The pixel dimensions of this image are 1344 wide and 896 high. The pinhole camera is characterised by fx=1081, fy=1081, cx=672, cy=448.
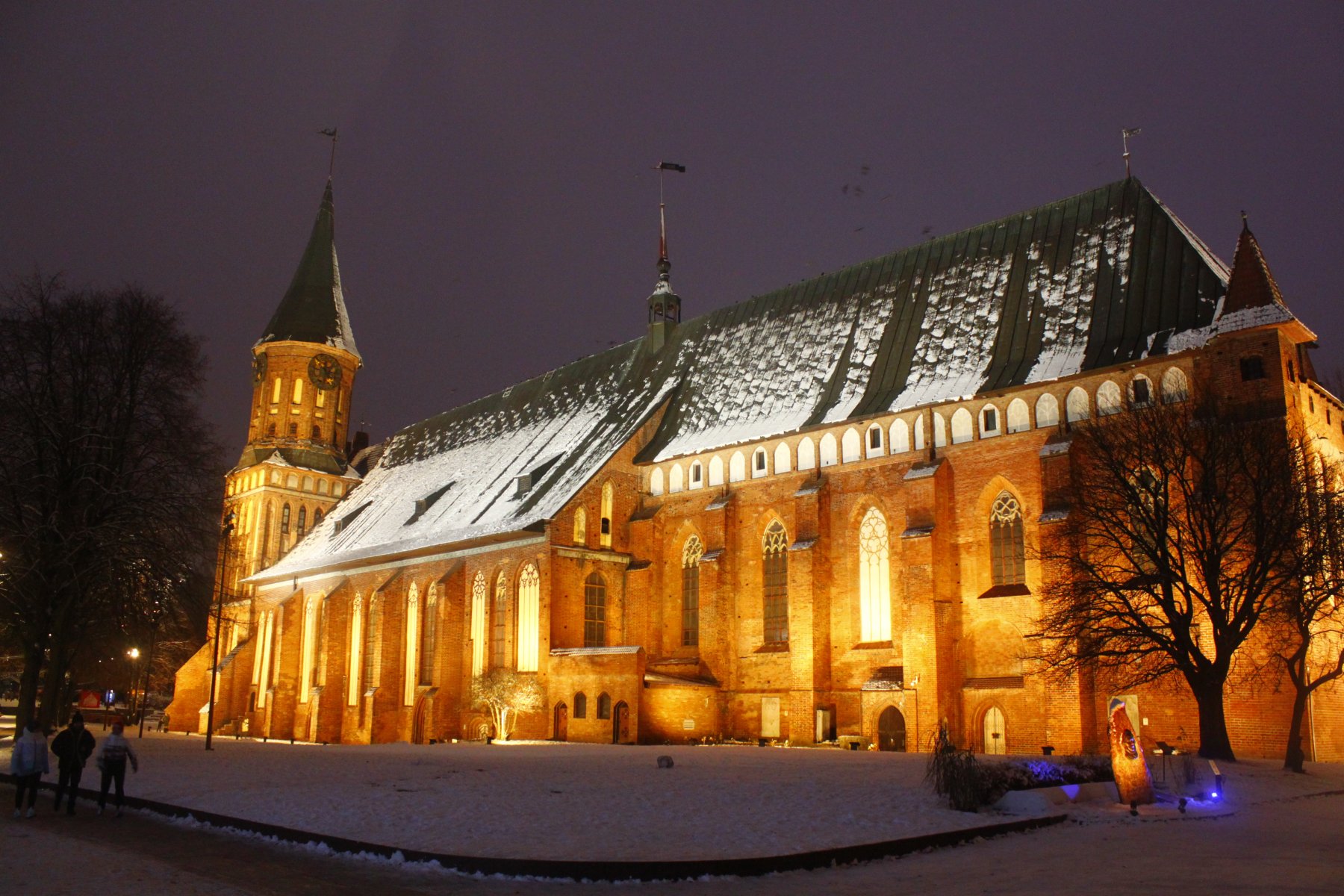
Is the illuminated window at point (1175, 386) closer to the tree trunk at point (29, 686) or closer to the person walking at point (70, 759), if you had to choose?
the person walking at point (70, 759)

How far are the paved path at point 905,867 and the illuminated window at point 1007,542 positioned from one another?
1555 centimetres

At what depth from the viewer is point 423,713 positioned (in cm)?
4075

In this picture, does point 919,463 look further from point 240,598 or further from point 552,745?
point 240,598

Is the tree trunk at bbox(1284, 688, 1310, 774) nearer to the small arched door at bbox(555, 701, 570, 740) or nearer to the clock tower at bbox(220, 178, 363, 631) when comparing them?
the small arched door at bbox(555, 701, 570, 740)

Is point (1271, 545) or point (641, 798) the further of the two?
point (1271, 545)

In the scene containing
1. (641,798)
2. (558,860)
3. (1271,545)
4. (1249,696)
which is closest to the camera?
(558,860)

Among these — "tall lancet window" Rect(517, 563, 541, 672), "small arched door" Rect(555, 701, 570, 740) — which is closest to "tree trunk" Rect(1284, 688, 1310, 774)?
"small arched door" Rect(555, 701, 570, 740)

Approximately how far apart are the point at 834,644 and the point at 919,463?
20.2ft

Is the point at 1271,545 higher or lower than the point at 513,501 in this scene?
lower

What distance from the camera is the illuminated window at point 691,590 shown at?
3862 cm

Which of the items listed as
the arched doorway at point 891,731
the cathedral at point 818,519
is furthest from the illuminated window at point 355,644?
the arched doorway at point 891,731

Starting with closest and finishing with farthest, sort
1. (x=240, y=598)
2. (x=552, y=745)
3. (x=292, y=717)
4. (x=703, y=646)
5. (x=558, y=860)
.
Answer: (x=558, y=860) < (x=552, y=745) < (x=703, y=646) < (x=292, y=717) < (x=240, y=598)

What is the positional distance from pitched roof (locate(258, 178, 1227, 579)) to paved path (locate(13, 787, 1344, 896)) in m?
17.7

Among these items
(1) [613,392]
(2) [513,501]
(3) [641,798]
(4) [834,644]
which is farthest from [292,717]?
(3) [641,798]
